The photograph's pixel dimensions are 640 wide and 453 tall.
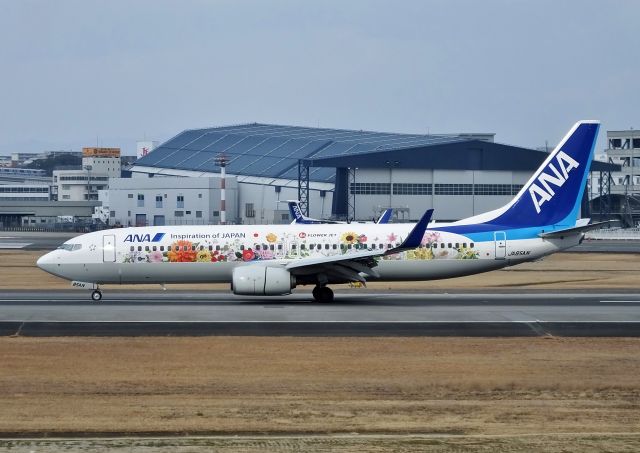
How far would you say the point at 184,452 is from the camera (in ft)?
57.9

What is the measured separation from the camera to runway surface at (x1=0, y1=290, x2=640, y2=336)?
106ft

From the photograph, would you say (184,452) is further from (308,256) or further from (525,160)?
(525,160)

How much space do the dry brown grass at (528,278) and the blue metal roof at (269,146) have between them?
184ft

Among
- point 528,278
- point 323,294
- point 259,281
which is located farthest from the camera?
point 528,278

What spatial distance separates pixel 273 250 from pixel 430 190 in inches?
2907

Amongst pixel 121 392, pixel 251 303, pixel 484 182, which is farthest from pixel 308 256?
pixel 484 182

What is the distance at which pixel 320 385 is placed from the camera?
23.9 m

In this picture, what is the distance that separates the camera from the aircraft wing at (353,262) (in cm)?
3881

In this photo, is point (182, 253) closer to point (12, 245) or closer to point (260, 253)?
point (260, 253)

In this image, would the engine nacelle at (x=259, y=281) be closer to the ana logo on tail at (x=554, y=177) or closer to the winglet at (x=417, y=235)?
the winglet at (x=417, y=235)

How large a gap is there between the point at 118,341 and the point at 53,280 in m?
27.0

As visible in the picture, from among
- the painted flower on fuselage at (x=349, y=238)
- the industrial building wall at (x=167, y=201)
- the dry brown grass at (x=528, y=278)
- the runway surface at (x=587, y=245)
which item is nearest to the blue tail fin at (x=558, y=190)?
the painted flower on fuselage at (x=349, y=238)

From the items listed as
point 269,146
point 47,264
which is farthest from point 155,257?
point 269,146

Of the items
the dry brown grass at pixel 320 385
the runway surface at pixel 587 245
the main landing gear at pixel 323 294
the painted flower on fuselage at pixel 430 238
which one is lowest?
the dry brown grass at pixel 320 385
